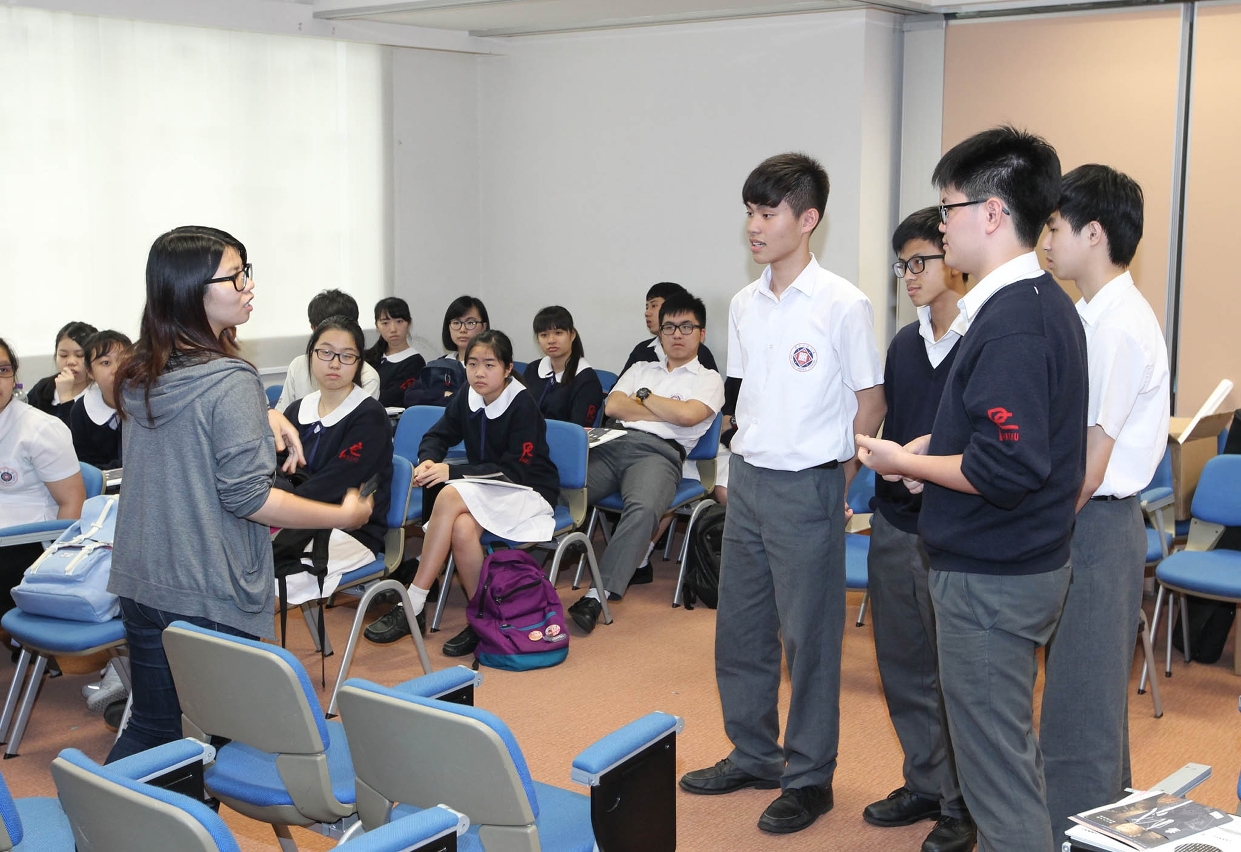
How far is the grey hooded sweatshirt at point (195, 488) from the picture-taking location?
2.37 m

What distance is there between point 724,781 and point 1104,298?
1657 mm

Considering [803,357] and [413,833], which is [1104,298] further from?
[413,833]

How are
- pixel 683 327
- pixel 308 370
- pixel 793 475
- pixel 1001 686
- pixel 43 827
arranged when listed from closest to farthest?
1. pixel 1001 686
2. pixel 43 827
3. pixel 793 475
4. pixel 683 327
5. pixel 308 370

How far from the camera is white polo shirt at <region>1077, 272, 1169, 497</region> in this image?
8.11 feet

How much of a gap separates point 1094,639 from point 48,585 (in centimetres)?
287

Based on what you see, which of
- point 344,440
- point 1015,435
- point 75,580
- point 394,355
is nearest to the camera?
point 1015,435

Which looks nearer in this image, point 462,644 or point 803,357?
point 803,357

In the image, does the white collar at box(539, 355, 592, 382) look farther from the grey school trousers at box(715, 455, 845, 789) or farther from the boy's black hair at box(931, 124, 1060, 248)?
the boy's black hair at box(931, 124, 1060, 248)

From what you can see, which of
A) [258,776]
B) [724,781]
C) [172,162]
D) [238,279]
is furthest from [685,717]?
[172,162]

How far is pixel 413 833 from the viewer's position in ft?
5.86

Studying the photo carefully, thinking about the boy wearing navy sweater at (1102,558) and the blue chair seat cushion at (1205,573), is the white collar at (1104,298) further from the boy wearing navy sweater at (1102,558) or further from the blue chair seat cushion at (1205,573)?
the blue chair seat cushion at (1205,573)

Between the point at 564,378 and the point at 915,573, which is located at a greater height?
the point at 564,378

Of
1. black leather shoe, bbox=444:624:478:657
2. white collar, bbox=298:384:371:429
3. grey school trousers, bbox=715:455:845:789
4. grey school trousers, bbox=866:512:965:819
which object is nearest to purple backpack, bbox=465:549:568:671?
black leather shoe, bbox=444:624:478:657

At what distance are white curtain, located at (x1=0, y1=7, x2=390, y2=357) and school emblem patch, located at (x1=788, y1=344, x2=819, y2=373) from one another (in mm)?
4342
